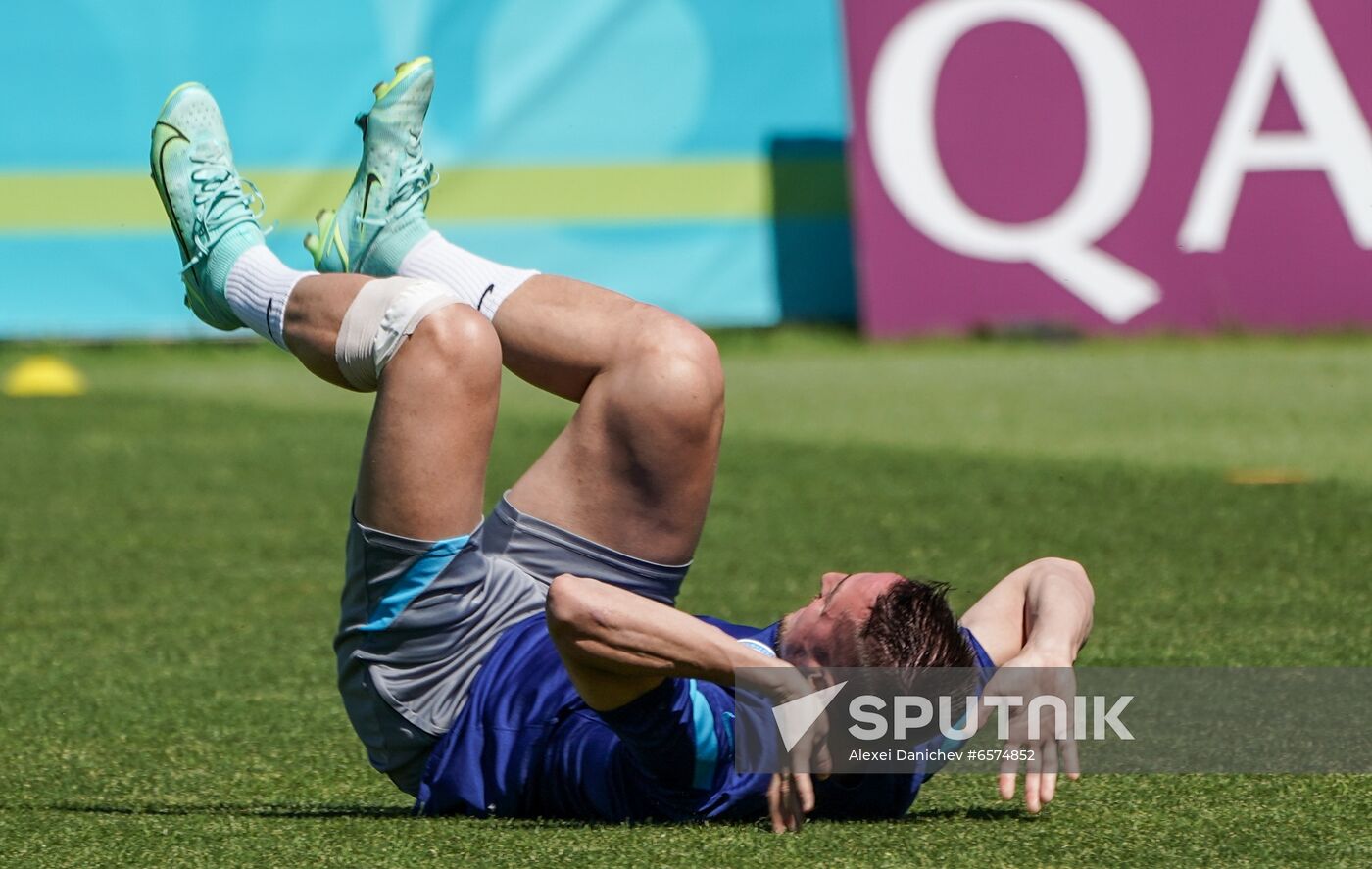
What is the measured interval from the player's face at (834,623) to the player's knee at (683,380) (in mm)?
379

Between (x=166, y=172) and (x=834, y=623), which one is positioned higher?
(x=166, y=172)

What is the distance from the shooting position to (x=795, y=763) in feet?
9.11

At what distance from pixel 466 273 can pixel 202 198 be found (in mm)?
483

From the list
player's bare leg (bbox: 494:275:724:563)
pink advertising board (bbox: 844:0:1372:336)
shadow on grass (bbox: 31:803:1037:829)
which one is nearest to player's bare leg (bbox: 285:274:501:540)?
player's bare leg (bbox: 494:275:724:563)

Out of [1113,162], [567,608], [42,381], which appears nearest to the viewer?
[567,608]

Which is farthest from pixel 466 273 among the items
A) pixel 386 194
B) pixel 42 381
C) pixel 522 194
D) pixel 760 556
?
pixel 522 194

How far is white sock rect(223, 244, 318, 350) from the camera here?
10.6 ft

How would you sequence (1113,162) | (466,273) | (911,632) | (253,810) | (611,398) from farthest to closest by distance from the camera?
(1113,162), (466,273), (611,398), (253,810), (911,632)

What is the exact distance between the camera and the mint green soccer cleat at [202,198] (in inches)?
135

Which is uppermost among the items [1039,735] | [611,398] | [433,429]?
[611,398]

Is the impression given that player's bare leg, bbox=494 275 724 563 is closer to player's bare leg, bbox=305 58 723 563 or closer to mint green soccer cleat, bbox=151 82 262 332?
player's bare leg, bbox=305 58 723 563

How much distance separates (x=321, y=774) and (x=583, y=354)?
850 millimetres

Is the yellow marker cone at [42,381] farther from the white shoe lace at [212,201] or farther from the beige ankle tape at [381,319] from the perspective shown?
Result: the beige ankle tape at [381,319]

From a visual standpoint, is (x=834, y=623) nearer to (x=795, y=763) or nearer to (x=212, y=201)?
(x=795, y=763)
